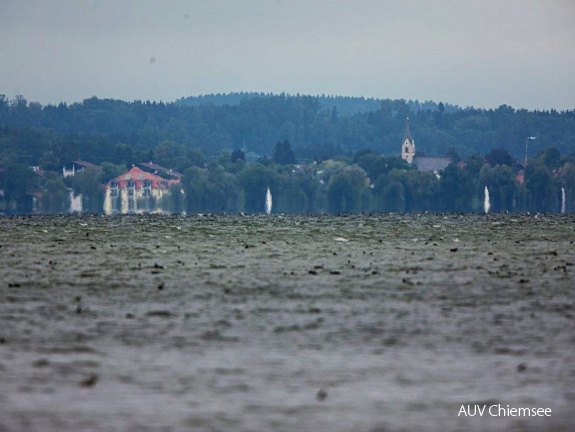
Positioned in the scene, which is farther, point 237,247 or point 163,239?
point 163,239

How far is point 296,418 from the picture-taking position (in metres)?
11.0

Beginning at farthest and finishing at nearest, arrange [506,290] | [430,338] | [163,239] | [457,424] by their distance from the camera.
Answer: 1. [163,239]
2. [506,290]
3. [430,338]
4. [457,424]

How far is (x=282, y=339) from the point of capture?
15531 mm

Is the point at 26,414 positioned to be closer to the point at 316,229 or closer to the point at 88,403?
the point at 88,403

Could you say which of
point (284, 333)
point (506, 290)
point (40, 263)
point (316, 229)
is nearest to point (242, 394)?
point (284, 333)

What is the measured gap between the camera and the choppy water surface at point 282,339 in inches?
445

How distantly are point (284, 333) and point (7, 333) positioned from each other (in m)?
3.71

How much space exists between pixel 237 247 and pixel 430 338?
1757cm

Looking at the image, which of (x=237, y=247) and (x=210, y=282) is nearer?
(x=210, y=282)

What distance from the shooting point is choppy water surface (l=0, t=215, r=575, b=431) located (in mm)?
11305

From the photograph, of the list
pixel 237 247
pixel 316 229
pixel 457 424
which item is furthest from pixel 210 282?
pixel 316 229

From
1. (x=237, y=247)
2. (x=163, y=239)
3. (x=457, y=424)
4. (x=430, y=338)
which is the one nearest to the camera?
(x=457, y=424)

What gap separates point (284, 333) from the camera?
52.5 ft

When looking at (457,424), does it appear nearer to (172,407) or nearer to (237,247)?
(172,407)
